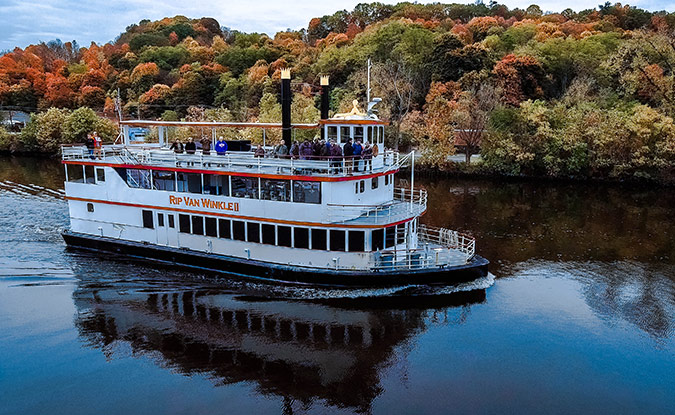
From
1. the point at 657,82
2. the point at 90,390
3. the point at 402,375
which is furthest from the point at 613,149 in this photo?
the point at 90,390

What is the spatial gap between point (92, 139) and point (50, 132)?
51.1 m

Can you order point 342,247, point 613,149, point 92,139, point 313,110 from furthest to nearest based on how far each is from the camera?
1. point 313,110
2. point 613,149
3. point 92,139
4. point 342,247

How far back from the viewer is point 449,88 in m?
66.2

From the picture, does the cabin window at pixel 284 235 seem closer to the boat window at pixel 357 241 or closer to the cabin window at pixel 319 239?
the cabin window at pixel 319 239

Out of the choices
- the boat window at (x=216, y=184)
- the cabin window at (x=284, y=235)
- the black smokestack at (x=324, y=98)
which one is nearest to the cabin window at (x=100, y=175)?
the boat window at (x=216, y=184)

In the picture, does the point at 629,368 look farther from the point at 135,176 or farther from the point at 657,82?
the point at 657,82

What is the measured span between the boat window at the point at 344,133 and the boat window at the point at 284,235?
4.86m

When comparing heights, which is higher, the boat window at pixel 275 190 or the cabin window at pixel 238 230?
the boat window at pixel 275 190

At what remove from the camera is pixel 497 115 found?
184ft

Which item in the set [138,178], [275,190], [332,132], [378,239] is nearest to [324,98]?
[332,132]

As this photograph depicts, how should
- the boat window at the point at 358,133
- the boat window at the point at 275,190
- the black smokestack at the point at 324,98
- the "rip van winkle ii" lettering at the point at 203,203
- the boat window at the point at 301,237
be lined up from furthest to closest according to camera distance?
the black smokestack at the point at 324,98, the boat window at the point at 358,133, the "rip van winkle ii" lettering at the point at 203,203, the boat window at the point at 275,190, the boat window at the point at 301,237

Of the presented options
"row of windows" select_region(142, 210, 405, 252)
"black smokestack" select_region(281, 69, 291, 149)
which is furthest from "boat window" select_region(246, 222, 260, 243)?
"black smokestack" select_region(281, 69, 291, 149)

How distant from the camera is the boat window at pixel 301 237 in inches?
875

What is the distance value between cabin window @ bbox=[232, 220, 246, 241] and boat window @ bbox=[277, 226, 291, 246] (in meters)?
1.85
